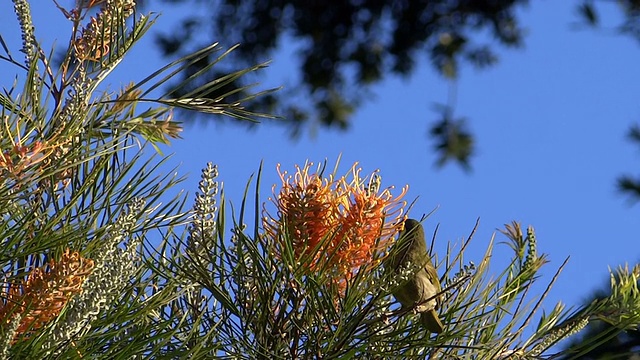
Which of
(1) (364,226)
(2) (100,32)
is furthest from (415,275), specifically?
(2) (100,32)

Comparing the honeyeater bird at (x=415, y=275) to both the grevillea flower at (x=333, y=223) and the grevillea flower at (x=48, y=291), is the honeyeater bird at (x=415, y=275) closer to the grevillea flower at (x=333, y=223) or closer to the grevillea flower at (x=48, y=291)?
the grevillea flower at (x=333, y=223)

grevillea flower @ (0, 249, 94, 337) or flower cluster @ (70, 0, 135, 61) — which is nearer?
grevillea flower @ (0, 249, 94, 337)

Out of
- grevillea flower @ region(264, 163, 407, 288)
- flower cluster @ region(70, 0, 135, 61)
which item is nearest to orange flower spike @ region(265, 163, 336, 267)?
grevillea flower @ region(264, 163, 407, 288)

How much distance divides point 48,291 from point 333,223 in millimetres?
200

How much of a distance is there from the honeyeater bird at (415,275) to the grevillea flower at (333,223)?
0.01 m

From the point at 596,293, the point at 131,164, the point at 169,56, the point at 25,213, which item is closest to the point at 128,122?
the point at 131,164

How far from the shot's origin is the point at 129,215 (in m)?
0.64

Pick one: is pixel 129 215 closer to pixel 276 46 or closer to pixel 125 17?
pixel 125 17

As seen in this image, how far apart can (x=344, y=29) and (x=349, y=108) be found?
425 mm

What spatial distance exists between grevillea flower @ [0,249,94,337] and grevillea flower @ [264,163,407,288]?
14cm

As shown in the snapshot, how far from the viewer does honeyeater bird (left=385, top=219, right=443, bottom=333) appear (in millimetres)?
713

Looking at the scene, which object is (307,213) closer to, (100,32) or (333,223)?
(333,223)

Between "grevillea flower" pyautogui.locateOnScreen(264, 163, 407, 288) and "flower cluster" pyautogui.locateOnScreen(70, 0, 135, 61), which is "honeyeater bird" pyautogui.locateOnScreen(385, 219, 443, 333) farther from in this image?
"flower cluster" pyautogui.locateOnScreen(70, 0, 135, 61)

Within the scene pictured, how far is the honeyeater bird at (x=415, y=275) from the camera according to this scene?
713mm
